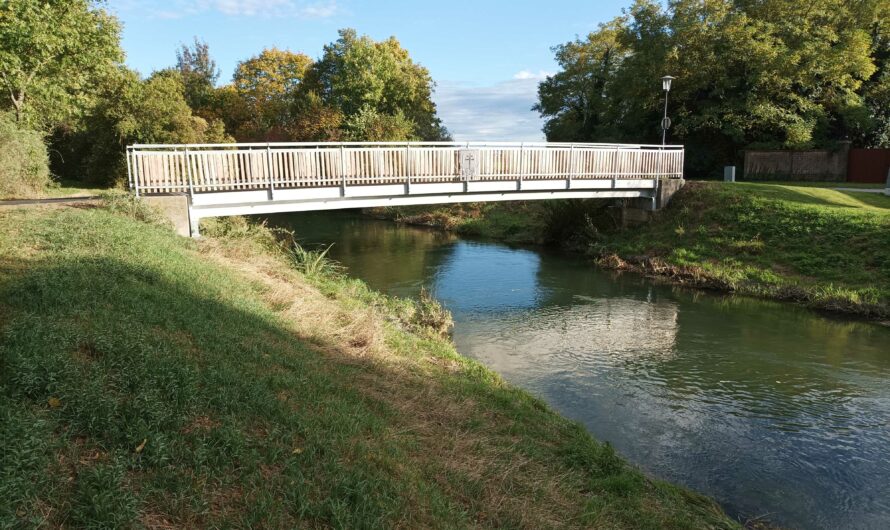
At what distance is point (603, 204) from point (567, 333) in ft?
43.3

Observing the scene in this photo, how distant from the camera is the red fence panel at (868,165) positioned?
2620 cm

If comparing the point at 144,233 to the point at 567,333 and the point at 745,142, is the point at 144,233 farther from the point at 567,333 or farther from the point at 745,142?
the point at 745,142

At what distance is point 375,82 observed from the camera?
4275 centimetres

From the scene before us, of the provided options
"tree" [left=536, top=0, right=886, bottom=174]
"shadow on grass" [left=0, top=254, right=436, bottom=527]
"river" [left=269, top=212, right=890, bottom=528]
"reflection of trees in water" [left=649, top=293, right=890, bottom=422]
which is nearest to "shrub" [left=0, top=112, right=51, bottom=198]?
"river" [left=269, top=212, right=890, bottom=528]

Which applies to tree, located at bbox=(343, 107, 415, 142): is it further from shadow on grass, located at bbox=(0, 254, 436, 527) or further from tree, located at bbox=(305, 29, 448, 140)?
shadow on grass, located at bbox=(0, 254, 436, 527)

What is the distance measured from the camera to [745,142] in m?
29.5

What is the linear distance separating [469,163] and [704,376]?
31.7ft

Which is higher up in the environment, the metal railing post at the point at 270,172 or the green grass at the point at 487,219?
the metal railing post at the point at 270,172

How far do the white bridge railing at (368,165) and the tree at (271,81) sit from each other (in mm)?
33554

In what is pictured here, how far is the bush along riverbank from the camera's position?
16344 millimetres

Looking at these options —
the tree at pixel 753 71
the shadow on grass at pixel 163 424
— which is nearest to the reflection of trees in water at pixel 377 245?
the shadow on grass at pixel 163 424

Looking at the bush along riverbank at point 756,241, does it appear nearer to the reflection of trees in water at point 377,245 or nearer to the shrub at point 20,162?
the reflection of trees in water at point 377,245

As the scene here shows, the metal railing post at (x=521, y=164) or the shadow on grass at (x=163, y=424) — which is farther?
the metal railing post at (x=521, y=164)

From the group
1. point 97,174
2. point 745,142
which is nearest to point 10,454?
point 97,174
